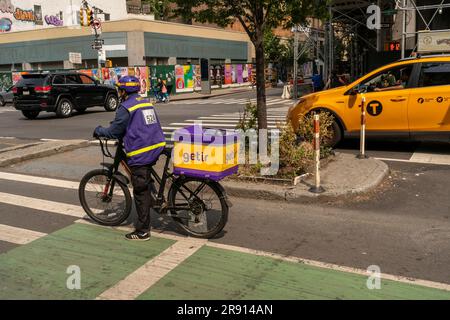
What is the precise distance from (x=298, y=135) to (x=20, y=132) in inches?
415

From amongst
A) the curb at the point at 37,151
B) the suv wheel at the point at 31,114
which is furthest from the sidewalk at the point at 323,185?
the suv wheel at the point at 31,114

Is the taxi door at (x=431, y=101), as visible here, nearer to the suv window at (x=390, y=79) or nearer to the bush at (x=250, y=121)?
Answer: the suv window at (x=390, y=79)

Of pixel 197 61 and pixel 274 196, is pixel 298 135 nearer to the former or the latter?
pixel 274 196

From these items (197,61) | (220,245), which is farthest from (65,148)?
(197,61)

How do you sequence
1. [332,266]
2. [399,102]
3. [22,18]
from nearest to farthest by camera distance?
[332,266], [399,102], [22,18]

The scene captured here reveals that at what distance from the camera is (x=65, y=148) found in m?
11.0

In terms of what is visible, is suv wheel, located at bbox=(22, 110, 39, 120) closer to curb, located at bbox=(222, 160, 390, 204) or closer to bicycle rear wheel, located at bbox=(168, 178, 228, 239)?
curb, located at bbox=(222, 160, 390, 204)

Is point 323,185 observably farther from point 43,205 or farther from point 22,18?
point 22,18

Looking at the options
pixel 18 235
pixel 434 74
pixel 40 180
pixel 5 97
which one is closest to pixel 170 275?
pixel 18 235

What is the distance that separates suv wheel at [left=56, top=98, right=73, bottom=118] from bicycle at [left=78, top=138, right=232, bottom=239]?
14506mm

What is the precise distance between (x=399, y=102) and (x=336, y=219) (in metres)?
4.52

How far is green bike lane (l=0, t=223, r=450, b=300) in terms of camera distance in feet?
12.9

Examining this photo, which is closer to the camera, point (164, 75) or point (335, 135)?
point (335, 135)

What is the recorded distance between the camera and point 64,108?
19.6m
